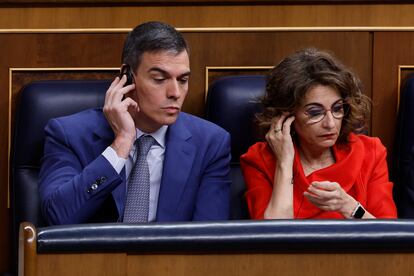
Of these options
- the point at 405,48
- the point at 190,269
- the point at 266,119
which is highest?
the point at 405,48

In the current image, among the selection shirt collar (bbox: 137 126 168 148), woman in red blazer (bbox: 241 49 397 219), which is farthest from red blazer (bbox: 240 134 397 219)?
shirt collar (bbox: 137 126 168 148)

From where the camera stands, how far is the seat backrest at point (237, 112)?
1332 mm

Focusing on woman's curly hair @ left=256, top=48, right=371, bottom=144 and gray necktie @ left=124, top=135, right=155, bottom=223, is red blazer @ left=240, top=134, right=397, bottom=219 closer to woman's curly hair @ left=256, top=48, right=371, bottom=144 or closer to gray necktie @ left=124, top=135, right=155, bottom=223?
woman's curly hair @ left=256, top=48, right=371, bottom=144

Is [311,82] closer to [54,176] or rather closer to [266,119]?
[266,119]

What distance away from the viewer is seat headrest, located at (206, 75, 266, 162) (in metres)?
1.33

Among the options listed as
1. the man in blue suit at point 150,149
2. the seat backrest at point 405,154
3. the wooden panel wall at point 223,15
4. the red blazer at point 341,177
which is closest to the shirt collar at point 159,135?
the man in blue suit at point 150,149

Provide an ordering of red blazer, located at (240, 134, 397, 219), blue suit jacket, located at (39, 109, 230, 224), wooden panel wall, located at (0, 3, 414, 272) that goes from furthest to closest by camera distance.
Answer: wooden panel wall, located at (0, 3, 414, 272) → red blazer, located at (240, 134, 397, 219) → blue suit jacket, located at (39, 109, 230, 224)

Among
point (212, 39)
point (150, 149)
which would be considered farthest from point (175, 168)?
point (212, 39)

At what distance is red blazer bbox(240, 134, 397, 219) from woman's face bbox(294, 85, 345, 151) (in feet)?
0.14

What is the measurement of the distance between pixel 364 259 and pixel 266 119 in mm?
595

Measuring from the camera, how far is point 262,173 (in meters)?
1.32

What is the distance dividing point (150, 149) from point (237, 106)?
5.6 inches

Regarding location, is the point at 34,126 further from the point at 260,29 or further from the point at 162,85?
the point at 260,29

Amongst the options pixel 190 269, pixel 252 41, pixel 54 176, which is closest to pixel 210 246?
pixel 190 269
